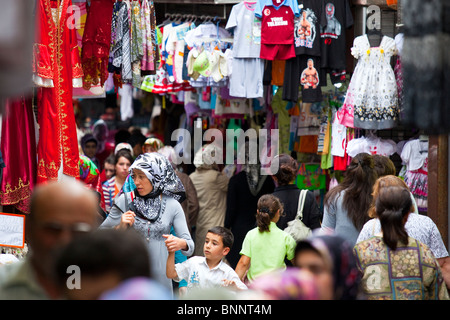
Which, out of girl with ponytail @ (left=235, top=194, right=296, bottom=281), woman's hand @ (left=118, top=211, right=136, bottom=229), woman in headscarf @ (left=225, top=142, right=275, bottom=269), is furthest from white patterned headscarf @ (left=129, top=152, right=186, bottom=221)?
woman in headscarf @ (left=225, top=142, right=275, bottom=269)

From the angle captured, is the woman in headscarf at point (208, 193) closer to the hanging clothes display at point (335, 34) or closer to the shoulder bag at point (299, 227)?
the hanging clothes display at point (335, 34)

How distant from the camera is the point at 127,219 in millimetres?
5059

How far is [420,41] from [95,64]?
3879 millimetres

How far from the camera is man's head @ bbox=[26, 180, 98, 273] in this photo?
7.69 ft

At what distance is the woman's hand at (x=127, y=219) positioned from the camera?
16.6ft

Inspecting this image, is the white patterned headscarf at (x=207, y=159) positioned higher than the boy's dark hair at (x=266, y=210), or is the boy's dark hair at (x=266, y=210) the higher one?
the white patterned headscarf at (x=207, y=159)

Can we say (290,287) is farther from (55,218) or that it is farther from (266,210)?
(266,210)

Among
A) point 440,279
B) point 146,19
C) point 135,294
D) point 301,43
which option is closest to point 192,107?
point 301,43

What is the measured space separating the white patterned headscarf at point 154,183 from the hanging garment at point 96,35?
1320 millimetres

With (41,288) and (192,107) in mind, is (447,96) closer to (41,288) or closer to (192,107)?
(41,288)

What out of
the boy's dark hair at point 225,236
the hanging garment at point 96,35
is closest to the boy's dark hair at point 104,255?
the boy's dark hair at point 225,236

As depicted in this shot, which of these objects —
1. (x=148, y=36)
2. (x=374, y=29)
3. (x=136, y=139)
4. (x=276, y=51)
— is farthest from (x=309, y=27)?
(x=136, y=139)

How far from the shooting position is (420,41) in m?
3.04

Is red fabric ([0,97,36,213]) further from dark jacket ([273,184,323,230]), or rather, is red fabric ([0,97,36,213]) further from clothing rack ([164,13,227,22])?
clothing rack ([164,13,227,22])
